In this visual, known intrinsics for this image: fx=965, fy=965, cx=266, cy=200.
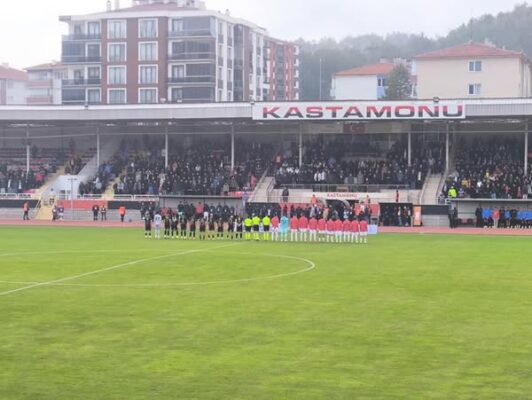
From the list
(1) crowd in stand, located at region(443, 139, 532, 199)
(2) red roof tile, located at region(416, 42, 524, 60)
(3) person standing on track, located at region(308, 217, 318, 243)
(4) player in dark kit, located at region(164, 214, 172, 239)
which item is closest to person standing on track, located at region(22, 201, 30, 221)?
(4) player in dark kit, located at region(164, 214, 172, 239)

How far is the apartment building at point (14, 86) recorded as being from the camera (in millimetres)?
154000

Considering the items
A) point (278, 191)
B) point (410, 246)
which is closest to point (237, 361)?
point (410, 246)

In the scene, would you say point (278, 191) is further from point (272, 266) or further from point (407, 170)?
point (272, 266)

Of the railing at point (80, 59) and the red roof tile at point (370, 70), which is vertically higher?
the red roof tile at point (370, 70)

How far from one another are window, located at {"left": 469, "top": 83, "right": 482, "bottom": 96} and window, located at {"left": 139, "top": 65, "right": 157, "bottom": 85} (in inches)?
1537

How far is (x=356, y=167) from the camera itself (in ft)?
210

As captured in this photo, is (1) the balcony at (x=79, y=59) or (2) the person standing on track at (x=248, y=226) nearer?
(2) the person standing on track at (x=248, y=226)

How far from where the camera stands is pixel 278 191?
63312 millimetres

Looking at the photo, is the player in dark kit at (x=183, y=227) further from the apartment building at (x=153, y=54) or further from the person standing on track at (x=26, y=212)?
the apartment building at (x=153, y=54)

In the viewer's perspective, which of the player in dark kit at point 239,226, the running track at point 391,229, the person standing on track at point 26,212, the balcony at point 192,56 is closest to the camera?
the player in dark kit at point 239,226

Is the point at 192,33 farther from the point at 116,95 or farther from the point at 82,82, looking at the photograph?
the point at 82,82

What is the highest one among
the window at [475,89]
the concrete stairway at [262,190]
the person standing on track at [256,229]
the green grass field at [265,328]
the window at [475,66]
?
the window at [475,66]

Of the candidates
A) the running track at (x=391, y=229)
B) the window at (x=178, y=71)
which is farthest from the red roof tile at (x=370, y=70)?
the running track at (x=391, y=229)

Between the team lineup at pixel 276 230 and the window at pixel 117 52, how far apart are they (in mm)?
67644
